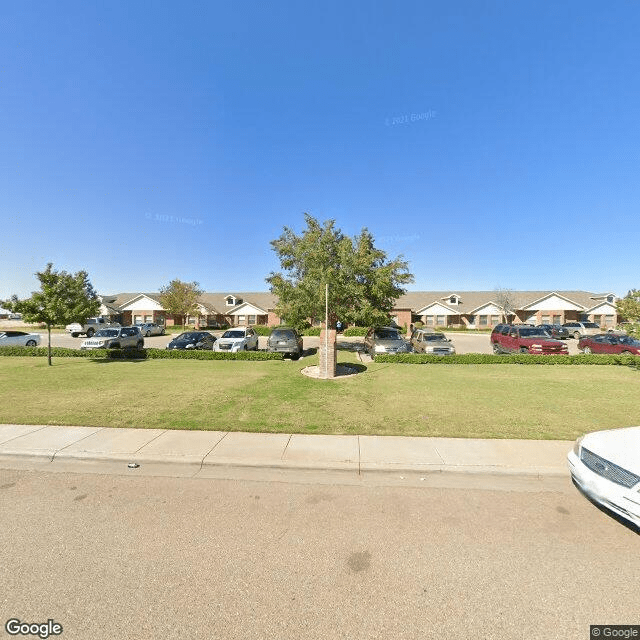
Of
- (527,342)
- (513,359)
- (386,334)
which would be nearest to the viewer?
(513,359)


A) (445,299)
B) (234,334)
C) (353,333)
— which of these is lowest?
(353,333)

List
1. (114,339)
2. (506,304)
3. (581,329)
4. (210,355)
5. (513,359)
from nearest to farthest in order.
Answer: (513,359)
(210,355)
(114,339)
(581,329)
(506,304)

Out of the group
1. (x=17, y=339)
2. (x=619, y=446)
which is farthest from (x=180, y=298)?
(x=619, y=446)

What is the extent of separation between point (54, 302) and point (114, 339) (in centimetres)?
590

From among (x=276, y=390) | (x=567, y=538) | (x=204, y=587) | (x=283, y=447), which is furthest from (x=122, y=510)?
(x=276, y=390)

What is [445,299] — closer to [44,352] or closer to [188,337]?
[188,337]

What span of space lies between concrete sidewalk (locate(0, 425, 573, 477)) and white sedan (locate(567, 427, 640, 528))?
105 cm

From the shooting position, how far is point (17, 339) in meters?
22.1

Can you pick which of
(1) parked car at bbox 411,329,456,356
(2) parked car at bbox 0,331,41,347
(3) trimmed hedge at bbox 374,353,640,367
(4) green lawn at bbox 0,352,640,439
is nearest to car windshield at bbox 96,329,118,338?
(2) parked car at bbox 0,331,41,347

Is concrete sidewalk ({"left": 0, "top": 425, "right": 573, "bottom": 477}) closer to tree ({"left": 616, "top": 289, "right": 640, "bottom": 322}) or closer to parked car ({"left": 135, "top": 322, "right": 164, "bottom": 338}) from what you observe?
tree ({"left": 616, "top": 289, "right": 640, "bottom": 322})

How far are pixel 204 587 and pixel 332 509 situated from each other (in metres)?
1.71

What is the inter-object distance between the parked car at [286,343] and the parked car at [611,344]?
64.9ft

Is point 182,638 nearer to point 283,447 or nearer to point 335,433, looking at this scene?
point 283,447

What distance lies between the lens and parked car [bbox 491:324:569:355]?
17938mm
